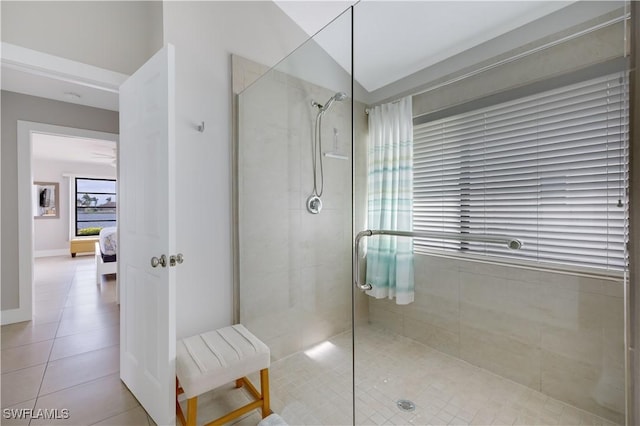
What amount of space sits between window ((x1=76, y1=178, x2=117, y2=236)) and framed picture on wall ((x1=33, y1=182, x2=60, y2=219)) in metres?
0.43

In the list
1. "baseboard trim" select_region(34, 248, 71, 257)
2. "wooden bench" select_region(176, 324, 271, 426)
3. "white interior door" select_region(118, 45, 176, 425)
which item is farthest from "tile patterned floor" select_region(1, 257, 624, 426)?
"baseboard trim" select_region(34, 248, 71, 257)

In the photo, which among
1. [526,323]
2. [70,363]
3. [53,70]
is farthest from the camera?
[70,363]

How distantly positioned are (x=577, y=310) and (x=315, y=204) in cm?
136

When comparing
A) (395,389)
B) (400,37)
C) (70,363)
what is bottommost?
(70,363)

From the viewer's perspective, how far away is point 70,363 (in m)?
2.25

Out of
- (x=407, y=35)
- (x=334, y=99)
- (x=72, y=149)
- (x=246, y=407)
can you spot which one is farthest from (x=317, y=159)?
(x=72, y=149)

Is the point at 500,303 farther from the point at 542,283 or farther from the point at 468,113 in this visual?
the point at 468,113

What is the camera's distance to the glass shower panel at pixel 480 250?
1333mm

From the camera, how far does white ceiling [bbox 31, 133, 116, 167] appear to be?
204 inches

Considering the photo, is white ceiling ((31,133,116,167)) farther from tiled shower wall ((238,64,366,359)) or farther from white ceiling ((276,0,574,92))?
white ceiling ((276,0,574,92))

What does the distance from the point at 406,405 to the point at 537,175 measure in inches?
56.1

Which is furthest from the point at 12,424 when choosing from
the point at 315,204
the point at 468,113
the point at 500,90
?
the point at 500,90

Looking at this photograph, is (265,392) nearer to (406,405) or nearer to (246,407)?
(246,407)

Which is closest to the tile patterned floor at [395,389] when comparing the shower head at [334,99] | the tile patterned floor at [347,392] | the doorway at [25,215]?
the tile patterned floor at [347,392]
